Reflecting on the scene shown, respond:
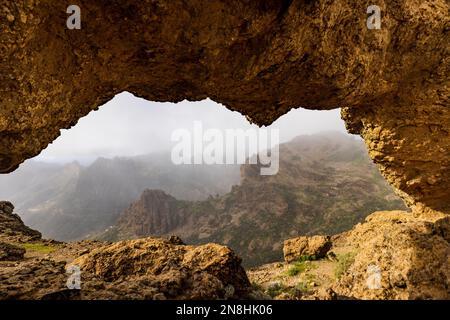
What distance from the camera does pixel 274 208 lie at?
9169cm

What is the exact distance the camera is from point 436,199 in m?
18.3

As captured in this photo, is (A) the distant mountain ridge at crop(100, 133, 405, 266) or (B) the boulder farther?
(A) the distant mountain ridge at crop(100, 133, 405, 266)

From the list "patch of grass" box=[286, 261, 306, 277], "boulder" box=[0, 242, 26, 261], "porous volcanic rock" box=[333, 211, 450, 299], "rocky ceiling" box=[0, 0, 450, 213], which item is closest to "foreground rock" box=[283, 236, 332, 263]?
"patch of grass" box=[286, 261, 306, 277]

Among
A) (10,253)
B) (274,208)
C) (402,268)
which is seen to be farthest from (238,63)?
(274,208)

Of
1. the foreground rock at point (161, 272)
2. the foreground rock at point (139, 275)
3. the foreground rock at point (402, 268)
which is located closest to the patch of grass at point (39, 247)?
the foreground rock at point (139, 275)

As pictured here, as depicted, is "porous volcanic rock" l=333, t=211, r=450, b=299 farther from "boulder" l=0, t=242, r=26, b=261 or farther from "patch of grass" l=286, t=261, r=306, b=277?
A: "boulder" l=0, t=242, r=26, b=261

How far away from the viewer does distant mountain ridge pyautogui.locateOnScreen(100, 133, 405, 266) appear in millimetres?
73062

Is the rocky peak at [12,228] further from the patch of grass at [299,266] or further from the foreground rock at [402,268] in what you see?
the foreground rock at [402,268]

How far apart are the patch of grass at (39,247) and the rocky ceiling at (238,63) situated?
1961 cm

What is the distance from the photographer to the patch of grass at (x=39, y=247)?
24656 mm

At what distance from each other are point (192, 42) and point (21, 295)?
7803mm

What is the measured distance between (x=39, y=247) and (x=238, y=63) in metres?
26.1

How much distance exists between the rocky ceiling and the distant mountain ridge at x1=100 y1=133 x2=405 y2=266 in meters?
50.2
